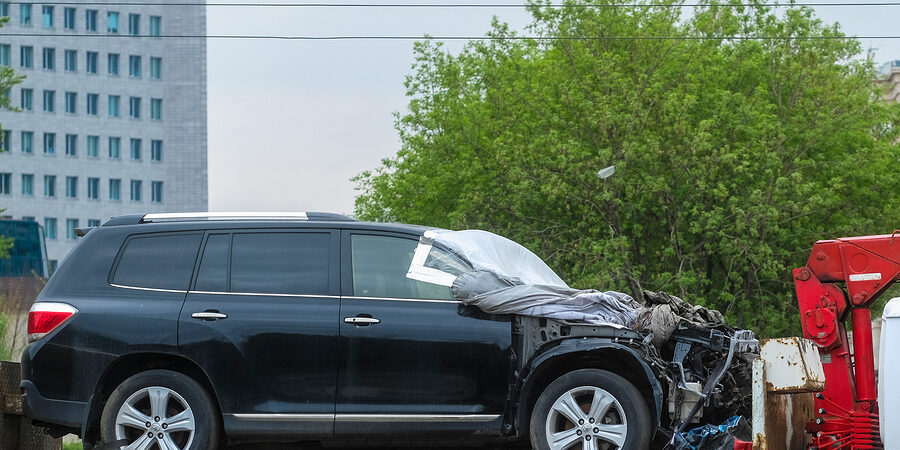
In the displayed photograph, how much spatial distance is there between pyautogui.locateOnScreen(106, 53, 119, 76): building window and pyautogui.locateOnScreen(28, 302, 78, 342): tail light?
95.3 metres

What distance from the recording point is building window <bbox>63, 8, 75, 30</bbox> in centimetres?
9631

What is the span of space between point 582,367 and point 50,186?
95.9 metres

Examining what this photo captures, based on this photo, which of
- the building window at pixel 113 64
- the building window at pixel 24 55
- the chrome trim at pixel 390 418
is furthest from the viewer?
the building window at pixel 113 64

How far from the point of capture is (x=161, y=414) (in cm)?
809

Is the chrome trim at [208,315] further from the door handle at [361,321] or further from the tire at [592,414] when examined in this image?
the tire at [592,414]

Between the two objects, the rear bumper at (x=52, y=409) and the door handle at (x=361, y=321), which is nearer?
the door handle at (x=361, y=321)

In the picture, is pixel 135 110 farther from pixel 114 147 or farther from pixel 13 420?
pixel 13 420

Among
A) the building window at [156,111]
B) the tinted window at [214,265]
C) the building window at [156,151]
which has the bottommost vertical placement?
the tinted window at [214,265]

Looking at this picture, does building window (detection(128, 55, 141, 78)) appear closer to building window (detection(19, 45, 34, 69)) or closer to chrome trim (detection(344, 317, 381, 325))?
building window (detection(19, 45, 34, 69))

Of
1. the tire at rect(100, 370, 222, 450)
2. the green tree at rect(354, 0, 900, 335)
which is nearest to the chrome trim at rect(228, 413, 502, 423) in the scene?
the tire at rect(100, 370, 222, 450)

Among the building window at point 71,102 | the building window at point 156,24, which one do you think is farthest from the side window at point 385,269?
the building window at point 71,102

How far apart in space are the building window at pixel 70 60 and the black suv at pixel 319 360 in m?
94.2

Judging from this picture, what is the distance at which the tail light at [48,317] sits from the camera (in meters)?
8.24

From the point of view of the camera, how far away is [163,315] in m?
8.16
